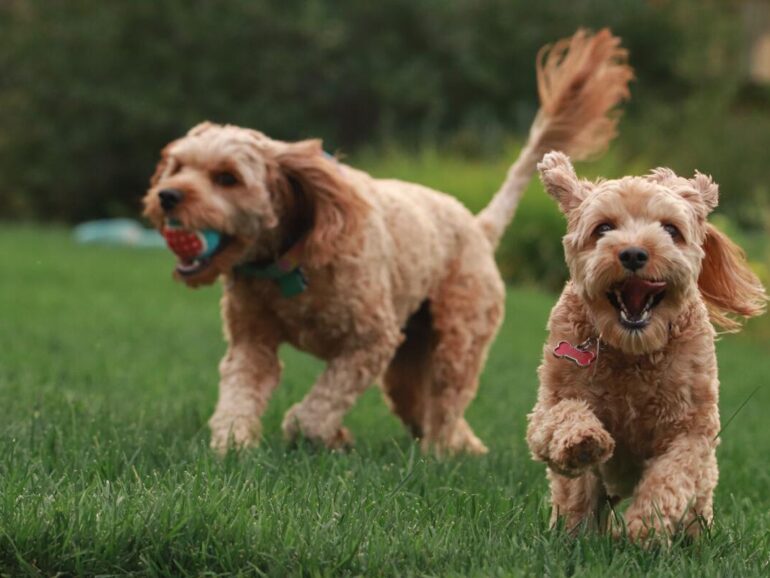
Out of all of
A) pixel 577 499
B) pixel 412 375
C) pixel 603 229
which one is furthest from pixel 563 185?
pixel 412 375

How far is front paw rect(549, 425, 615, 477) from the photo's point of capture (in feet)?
12.5

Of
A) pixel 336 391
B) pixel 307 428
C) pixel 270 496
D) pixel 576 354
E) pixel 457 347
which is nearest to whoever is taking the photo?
pixel 576 354

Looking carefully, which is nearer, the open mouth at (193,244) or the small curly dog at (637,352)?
the small curly dog at (637,352)

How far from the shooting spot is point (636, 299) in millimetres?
3979

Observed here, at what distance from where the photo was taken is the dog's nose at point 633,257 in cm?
377

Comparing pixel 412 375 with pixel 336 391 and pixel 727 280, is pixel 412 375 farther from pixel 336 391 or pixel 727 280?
pixel 727 280

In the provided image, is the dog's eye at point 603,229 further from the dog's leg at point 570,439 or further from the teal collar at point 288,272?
the teal collar at point 288,272

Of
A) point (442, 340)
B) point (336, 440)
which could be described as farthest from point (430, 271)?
point (336, 440)

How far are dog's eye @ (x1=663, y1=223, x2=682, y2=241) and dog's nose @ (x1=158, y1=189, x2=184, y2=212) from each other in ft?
8.04

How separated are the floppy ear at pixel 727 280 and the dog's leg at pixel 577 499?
74 cm

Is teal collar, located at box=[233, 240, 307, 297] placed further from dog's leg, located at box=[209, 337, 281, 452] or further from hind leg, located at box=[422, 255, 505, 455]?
hind leg, located at box=[422, 255, 505, 455]

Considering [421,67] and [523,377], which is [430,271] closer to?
[523,377]

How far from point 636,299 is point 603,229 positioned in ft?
0.77

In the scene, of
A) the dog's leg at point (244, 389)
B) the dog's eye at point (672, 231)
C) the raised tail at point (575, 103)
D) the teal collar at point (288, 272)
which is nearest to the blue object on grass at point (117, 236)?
the raised tail at point (575, 103)
